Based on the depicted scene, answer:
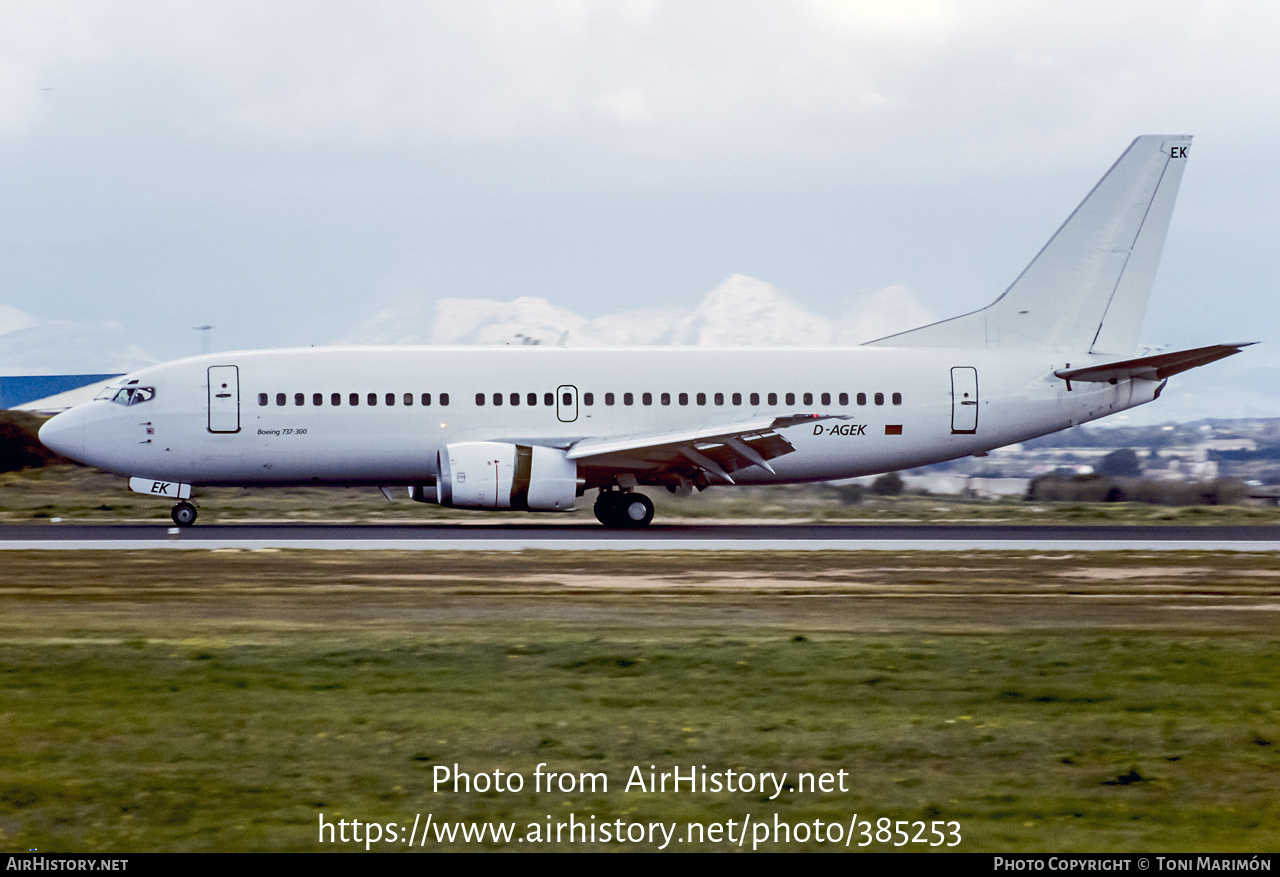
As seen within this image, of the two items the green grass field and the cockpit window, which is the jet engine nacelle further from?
the green grass field

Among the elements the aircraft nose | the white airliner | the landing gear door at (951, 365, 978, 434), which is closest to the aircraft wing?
the white airliner

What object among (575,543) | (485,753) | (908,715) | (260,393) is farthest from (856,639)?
(260,393)

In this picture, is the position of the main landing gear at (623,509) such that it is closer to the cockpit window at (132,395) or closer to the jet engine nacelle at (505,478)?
the jet engine nacelle at (505,478)

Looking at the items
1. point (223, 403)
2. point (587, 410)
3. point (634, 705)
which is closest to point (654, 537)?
point (587, 410)

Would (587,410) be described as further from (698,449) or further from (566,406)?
(698,449)

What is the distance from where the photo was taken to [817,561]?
21.7m

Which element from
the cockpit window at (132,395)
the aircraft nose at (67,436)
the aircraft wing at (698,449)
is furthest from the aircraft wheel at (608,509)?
the aircraft nose at (67,436)

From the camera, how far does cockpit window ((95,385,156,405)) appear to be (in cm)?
2980

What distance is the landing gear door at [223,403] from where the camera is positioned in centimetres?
2955

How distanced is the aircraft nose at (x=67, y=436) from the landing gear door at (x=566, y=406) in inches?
402

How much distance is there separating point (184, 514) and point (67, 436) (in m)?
2.95

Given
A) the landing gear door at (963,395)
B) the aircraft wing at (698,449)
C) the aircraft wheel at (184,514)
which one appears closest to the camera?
the aircraft wing at (698,449)

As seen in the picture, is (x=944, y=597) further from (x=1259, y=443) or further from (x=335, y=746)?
(x=1259, y=443)

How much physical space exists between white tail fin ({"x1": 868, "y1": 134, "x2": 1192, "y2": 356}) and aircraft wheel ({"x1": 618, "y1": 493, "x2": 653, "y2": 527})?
22.2 ft
